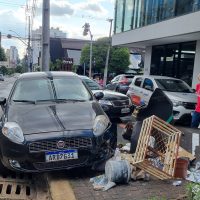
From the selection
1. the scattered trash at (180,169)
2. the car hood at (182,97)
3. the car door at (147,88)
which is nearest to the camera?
the scattered trash at (180,169)

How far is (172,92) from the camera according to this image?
12133mm

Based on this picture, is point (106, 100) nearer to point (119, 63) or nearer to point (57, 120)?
point (57, 120)

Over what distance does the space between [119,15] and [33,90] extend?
70.2 ft

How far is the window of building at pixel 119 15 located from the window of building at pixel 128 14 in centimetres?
66

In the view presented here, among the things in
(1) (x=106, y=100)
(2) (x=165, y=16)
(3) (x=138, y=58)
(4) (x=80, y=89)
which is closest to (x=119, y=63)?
(3) (x=138, y=58)

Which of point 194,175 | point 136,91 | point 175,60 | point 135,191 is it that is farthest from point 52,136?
point 175,60

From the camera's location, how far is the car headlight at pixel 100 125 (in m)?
5.62

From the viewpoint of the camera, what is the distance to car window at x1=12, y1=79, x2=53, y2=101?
6.73 meters

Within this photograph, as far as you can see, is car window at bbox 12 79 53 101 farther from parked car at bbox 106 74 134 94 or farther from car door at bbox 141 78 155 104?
parked car at bbox 106 74 134 94

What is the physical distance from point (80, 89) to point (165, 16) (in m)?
12.6

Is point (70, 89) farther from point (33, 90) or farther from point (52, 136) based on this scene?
point (52, 136)

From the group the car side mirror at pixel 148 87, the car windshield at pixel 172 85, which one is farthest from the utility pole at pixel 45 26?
the car windshield at pixel 172 85

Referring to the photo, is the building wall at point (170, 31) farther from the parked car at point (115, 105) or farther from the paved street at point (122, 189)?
the paved street at point (122, 189)

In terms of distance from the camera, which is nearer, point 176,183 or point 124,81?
point 176,183
